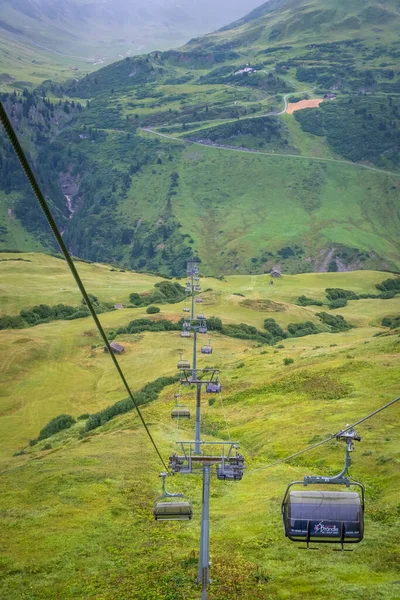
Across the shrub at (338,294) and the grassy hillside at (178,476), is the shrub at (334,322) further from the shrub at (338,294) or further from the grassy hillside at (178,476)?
the grassy hillside at (178,476)

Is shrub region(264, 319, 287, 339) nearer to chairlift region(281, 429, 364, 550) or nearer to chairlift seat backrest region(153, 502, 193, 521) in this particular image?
chairlift seat backrest region(153, 502, 193, 521)

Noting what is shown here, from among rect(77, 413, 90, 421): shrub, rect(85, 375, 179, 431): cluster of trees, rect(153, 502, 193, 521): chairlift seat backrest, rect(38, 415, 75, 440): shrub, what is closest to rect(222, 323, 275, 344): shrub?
rect(85, 375, 179, 431): cluster of trees

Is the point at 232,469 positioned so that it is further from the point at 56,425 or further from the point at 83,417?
the point at 83,417

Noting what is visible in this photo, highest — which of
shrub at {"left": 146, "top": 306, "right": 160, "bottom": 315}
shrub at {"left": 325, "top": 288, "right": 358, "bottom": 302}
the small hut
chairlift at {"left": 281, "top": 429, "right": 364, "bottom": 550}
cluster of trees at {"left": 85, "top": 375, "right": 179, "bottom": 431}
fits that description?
chairlift at {"left": 281, "top": 429, "right": 364, "bottom": 550}

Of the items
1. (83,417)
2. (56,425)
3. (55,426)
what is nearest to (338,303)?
(83,417)

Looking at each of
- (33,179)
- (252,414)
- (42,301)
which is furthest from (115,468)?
(42,301)

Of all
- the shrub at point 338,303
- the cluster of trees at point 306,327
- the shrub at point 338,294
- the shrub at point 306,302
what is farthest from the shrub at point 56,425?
the shrub at point 338,294
